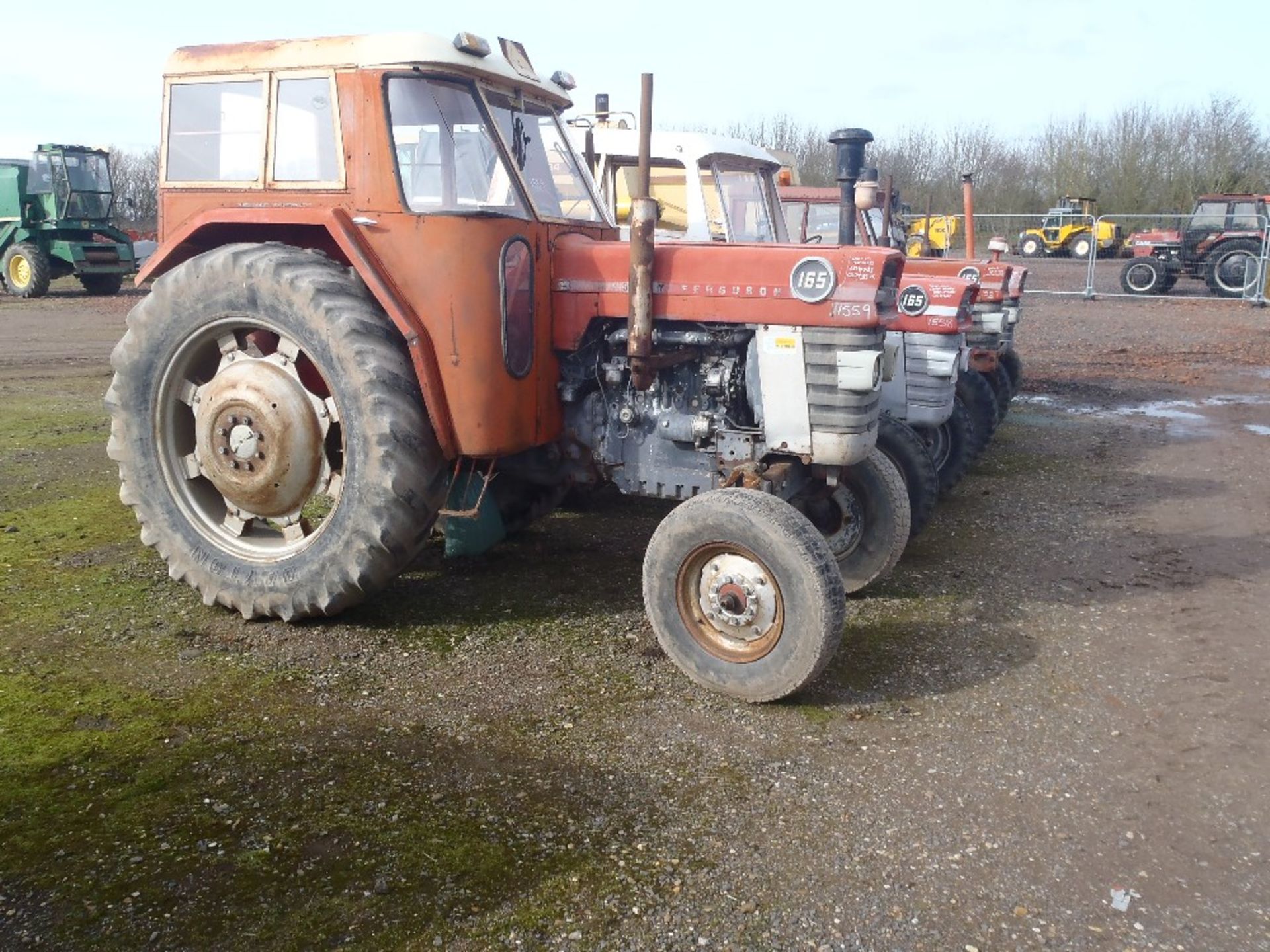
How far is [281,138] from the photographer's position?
448 cm

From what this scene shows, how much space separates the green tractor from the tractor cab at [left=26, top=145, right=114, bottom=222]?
1 centimetres

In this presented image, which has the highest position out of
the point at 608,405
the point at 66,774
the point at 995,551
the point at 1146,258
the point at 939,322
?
the point at 1146,258

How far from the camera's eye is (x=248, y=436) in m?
4.49

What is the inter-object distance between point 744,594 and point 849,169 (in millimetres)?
2460

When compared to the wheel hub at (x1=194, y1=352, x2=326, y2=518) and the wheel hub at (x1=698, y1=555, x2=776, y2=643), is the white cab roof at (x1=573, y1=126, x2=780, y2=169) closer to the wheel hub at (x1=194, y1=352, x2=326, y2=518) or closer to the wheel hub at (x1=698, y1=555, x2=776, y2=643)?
the wheel hub at (x1=194, y1=352, x2=326, y2=518)

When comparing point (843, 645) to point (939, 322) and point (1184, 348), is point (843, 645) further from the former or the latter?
point (1184, 348)

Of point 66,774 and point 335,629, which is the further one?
point 335,629

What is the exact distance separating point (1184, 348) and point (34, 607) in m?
15.3

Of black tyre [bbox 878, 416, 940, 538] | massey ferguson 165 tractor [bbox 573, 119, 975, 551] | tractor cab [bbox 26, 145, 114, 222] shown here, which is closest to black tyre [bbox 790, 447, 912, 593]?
massey ferguson 165 tractor [bbox 573, 119, 975, 551]

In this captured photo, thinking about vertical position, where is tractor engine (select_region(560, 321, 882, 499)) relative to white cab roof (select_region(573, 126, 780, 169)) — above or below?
below

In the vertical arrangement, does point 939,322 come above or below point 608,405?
above

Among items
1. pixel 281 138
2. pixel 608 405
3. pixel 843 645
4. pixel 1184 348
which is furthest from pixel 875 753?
pixel 1184 348

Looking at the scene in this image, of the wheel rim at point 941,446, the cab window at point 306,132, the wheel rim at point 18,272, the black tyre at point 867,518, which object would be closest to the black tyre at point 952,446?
the wheel rim at point 941,446

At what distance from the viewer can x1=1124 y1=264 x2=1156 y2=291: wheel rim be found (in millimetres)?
23953
